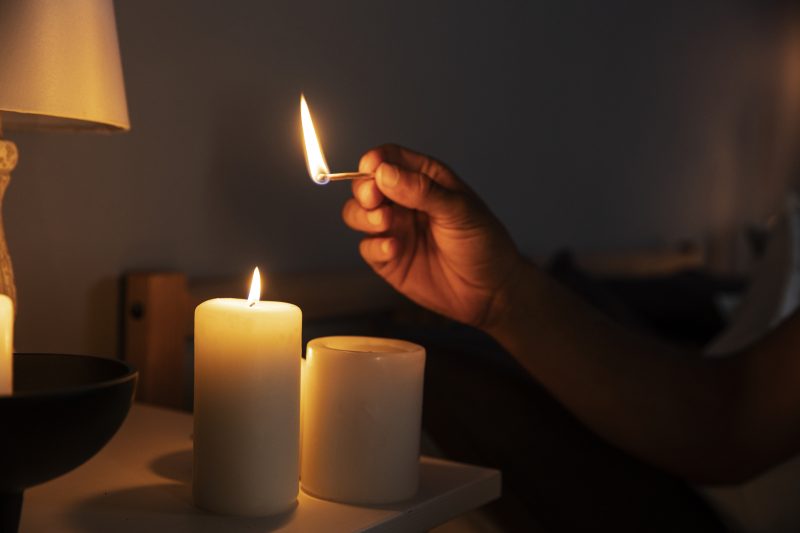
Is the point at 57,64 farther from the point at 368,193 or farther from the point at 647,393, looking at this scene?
the point at 647,393

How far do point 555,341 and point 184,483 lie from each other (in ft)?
1.56

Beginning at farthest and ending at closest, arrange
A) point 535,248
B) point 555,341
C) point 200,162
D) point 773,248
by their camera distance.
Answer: point 535,248 < point 773,248 < point 200,162 < point 555,341

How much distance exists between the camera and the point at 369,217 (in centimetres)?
88

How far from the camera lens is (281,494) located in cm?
67

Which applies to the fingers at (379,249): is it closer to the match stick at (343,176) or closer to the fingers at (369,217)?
the fingers at (369,217)

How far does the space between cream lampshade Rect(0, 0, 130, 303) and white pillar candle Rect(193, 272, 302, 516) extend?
0.84 feet

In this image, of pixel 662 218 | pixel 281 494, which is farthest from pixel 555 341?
pixel 662 218

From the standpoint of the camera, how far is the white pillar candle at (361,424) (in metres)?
0.72

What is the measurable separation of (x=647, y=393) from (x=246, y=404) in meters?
0.59

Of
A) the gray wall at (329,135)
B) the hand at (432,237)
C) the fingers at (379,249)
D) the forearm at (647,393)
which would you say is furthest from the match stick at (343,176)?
the gray wall at (329,135)

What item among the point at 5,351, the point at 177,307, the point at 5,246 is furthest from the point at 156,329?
the point at 5,351

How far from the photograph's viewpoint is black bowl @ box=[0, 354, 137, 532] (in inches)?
20.1

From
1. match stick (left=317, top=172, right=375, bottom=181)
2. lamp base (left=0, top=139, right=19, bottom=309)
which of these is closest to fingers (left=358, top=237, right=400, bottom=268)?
match stick (left=317, top=172, right=375, bottom=181)

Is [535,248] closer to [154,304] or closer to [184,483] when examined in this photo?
[154,304]
